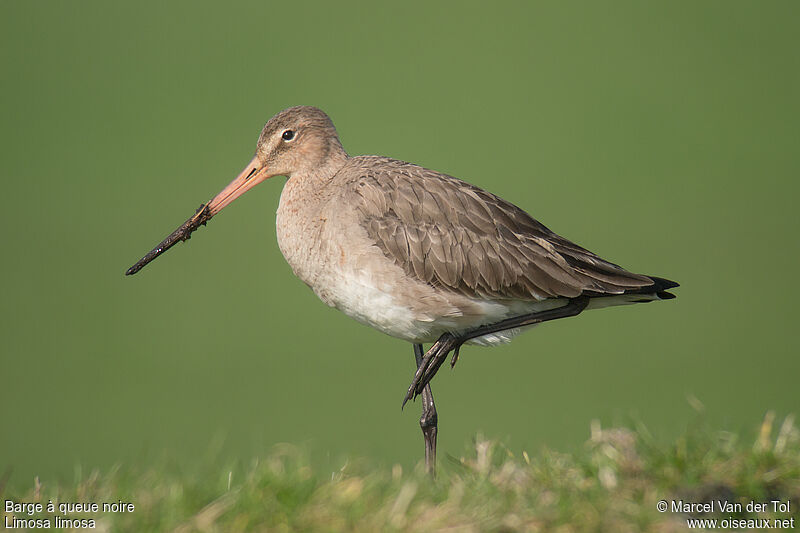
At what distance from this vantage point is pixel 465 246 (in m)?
7.63

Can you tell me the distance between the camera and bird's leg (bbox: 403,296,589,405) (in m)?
7.59

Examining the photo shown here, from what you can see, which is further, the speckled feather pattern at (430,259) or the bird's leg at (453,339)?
the bird's leg at (453,339)

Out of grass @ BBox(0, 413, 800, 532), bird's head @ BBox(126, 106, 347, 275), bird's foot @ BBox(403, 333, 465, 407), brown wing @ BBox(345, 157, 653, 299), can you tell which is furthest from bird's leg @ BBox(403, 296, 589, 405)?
bird's head @ BBox(126, 106, 347, 275)

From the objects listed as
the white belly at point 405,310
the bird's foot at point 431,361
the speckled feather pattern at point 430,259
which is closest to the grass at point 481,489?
the bird's foot at point 431,361

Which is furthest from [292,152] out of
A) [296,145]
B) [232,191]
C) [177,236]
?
[177,236]

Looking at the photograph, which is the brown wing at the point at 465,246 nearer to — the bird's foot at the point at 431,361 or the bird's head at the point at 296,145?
the bird's foot at the point at 431,361

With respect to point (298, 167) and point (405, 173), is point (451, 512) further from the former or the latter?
point (298, 167)

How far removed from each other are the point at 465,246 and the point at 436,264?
30cm

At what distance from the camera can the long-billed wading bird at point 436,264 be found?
745 cm

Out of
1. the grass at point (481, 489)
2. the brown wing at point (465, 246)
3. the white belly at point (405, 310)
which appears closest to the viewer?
the grass at point (481, 489)

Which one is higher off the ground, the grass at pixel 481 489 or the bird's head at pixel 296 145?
the bird's head at pixel 296 145

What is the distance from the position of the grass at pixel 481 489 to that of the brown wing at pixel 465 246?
64.0 inches

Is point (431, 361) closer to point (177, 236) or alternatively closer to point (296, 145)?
point (296, 145)

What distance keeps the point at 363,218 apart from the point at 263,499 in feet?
9.72
